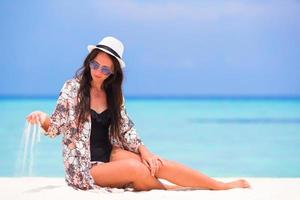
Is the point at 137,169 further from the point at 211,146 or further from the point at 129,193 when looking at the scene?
the point at 211,146

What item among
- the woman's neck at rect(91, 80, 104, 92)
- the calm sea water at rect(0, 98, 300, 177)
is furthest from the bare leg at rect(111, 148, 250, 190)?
the calm sea water at rect(0, 98, 300, 177)

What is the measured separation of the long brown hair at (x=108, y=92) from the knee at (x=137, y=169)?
205 mm

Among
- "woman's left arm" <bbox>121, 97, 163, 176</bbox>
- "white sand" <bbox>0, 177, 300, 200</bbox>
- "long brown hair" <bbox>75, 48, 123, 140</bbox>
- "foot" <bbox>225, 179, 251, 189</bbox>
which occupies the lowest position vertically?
"white sand" <bbox>0, 177, 300, 200</bbox>

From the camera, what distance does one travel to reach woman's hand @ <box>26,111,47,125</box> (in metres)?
3.29

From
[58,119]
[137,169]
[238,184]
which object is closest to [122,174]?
[137,169]

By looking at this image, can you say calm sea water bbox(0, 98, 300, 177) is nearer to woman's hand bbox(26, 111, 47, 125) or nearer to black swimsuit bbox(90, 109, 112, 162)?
black swimsuit bbox(90, 109, 112, 162)

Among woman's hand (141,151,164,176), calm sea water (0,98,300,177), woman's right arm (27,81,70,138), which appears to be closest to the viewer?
woman's right arm (27,81,70,138)

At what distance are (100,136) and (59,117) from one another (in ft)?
0.83

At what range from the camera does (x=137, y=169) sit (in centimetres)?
350

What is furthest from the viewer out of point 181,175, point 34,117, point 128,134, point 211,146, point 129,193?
point 211,146

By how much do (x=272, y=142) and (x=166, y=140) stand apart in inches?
51.5

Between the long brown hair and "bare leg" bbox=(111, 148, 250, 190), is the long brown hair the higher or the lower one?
the higher one

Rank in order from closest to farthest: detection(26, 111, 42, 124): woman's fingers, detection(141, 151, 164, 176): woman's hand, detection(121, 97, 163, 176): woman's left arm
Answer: detection(26, 111, 42, 124): woman's fingers < detection(141, 151, 164, 176): woman's hand < detection(121, 97, 163, 176): woman's left arm

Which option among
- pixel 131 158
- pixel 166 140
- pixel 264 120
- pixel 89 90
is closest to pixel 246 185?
pixel 131 158
